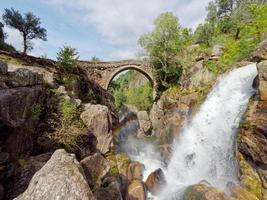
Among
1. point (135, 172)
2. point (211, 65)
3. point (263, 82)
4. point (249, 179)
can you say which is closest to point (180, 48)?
point (211, 65)

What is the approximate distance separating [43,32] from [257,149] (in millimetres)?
27616

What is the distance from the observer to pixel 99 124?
15344mm

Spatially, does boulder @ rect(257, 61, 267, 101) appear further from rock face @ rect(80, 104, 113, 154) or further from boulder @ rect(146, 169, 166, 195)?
rock face @ rect(80, 104, 113, 154)

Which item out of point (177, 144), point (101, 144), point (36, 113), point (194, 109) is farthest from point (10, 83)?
point (194, 109)

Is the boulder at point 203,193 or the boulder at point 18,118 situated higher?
the boulder at point 18,118

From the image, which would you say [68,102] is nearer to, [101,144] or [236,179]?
[101,144]

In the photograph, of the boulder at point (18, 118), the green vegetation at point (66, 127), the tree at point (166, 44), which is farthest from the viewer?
the tree at point (166, 44)

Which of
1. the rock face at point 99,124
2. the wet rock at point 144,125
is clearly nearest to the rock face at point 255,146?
the rock face at point 99,124

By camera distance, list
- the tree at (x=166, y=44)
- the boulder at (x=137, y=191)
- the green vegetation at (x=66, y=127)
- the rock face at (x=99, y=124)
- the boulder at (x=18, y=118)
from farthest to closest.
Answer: the tree at (x=166, y=44) < the rock face at (x=99, y=124) < the boulder at (x=137, y=191) < the green vegetation at (x=66, y=127) < the boulder at (x=18, y=118)

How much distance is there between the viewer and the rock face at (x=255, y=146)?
41.0 feet

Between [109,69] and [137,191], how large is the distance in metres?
24.7

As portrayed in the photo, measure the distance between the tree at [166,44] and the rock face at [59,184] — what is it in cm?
2951

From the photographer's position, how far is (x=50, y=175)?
20.3ft

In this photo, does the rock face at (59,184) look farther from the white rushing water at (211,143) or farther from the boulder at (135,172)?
the boulder at (135,172)
